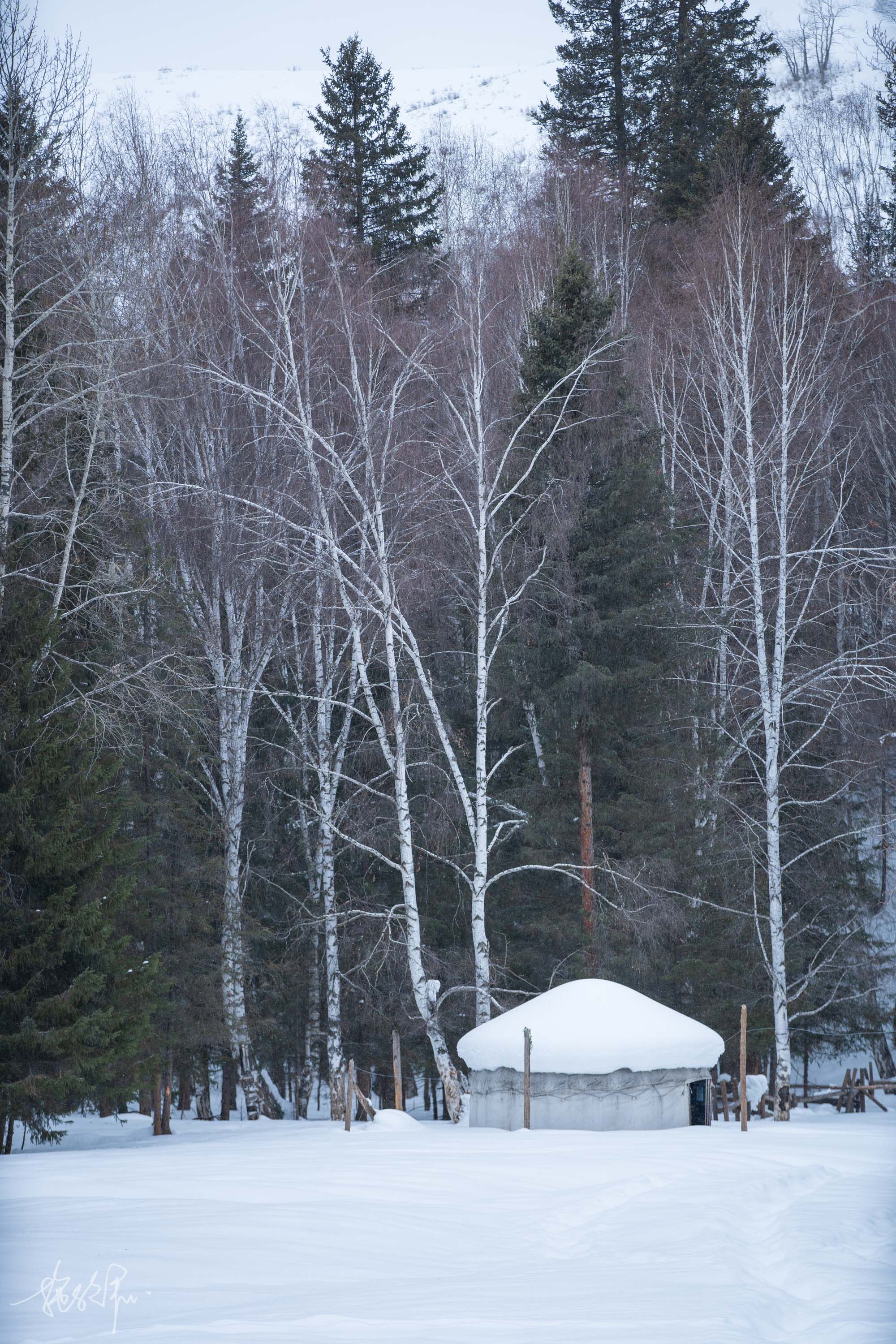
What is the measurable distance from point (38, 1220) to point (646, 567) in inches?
597

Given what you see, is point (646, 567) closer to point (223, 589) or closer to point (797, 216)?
point (223, 589)

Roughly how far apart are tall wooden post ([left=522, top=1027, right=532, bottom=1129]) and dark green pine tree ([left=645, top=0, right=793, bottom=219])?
20838 millimetres

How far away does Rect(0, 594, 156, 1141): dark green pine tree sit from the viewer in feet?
47.6

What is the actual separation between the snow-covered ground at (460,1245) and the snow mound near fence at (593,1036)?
94.9 inches

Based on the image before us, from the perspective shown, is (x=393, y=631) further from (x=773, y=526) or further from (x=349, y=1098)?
(x=773, y=526)

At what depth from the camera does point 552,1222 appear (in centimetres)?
938

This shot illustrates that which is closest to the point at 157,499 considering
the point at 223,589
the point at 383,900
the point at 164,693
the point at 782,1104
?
the point at 223,589

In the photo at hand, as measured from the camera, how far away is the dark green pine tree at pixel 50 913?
47.6 feet

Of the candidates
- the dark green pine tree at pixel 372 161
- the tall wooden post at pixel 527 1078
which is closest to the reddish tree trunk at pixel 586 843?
the tall wooden post at pixel 527 1078

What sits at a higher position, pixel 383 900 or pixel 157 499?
pixel 157 499

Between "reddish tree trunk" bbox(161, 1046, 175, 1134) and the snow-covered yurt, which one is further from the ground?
the snow-covered yurt

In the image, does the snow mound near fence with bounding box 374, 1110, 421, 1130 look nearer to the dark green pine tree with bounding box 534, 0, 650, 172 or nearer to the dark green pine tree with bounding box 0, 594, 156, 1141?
the dark green pine tree with bounding box 0, 594, 156, 1141

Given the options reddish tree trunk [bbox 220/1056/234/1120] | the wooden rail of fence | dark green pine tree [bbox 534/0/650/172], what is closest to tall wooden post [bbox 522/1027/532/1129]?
the wooden rail of fence

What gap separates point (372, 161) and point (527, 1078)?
21.7 meters
